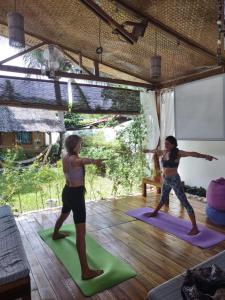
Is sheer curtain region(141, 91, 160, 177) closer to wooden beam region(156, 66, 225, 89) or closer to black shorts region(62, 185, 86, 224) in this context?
wooden beam region(156, 66, 225, 89)

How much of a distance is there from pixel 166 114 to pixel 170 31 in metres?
2.03

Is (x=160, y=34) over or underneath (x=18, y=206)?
over

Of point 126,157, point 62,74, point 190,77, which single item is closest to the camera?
point 62,74

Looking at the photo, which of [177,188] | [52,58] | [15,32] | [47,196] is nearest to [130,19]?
[52,58]

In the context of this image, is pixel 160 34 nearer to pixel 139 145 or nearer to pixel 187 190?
pixel 139 145

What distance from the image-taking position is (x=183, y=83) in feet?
15.6

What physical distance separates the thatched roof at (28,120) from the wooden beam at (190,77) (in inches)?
122

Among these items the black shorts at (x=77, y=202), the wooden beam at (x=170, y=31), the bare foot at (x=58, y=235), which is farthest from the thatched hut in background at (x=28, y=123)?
the black shorts at (x=77, y=202)

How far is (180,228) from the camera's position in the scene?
3.40 metres

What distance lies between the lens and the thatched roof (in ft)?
17.5

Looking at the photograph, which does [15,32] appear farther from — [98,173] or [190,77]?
[98,173]

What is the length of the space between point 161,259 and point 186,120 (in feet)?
9.26

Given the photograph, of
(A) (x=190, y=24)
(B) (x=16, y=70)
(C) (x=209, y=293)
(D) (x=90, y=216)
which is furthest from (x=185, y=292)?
(B) (x=16, y=70)

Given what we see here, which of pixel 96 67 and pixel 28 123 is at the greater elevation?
pixel 96 67
